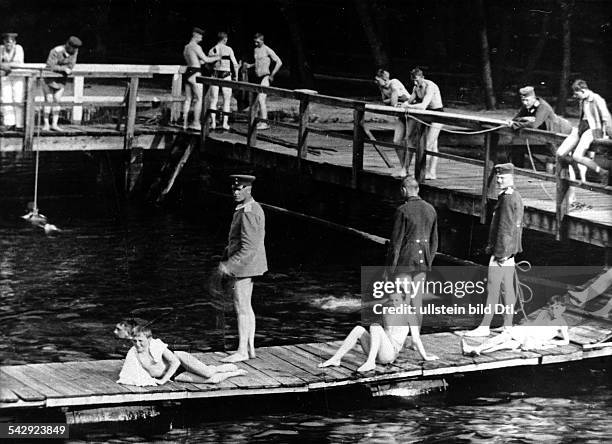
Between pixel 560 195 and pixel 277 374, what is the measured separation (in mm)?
4758

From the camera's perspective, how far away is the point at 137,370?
11.9 metres

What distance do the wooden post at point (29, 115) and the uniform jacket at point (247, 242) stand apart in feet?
30.6

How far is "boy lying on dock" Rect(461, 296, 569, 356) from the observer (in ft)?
44.1

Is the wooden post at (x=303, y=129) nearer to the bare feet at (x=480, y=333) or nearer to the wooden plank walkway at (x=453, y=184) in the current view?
the wooden plank walkway at (x=453, y=184)

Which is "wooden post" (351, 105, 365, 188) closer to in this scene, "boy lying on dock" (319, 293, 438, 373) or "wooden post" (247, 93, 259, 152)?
"wooden post" (247, 93, 259, 152)

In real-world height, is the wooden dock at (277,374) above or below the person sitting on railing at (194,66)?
below

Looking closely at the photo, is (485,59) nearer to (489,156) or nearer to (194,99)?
(194,99)

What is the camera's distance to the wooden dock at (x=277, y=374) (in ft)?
38.2

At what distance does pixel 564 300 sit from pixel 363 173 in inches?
190

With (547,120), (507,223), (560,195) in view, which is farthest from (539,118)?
(507,223)

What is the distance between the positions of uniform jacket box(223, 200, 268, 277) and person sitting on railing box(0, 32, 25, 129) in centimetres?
990

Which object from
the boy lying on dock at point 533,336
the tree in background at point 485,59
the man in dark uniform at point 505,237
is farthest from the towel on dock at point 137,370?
the tree in background at point 485,59

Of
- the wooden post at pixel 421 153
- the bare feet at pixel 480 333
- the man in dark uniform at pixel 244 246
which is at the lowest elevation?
the bare feet at pixel 480 333

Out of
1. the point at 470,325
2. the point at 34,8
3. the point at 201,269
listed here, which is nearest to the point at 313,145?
the point at 201,269
